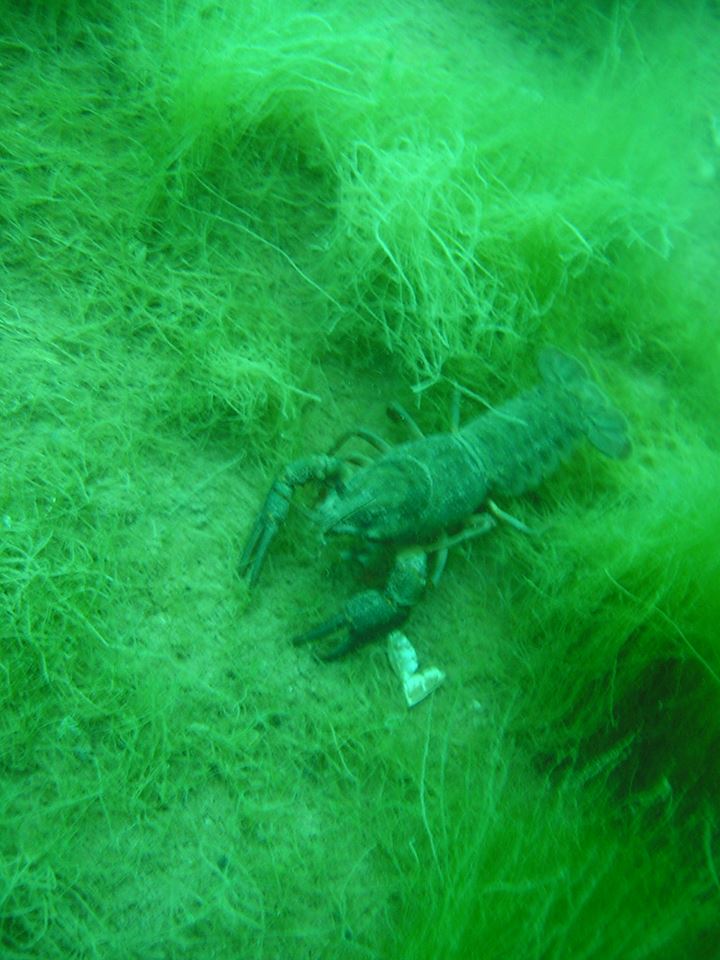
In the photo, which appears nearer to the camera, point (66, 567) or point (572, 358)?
point (66, 567)

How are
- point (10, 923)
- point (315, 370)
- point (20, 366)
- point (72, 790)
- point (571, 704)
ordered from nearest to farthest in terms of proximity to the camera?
point (10, 923)
point (72, 790)
point (20, 366)
point (571, 704)
point (315, 370)

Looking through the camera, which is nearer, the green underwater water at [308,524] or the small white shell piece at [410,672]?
the green underwater water at [308,524]

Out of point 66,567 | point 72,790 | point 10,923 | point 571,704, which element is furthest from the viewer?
point 571,704

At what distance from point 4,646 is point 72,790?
2.00ft

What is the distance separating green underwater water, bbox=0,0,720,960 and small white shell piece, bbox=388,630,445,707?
0.28 ft

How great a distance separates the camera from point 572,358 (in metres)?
3.67

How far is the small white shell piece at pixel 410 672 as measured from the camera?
287 cm

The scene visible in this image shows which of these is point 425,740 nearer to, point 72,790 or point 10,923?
point 72,790

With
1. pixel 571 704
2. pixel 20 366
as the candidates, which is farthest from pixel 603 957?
pixel 20 366

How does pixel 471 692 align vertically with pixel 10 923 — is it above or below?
above

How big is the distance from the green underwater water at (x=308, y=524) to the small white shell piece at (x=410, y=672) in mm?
85

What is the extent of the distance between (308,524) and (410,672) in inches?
34.9

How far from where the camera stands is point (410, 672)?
2902 millimetres

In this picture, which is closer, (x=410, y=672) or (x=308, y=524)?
(x=410, y=672)
